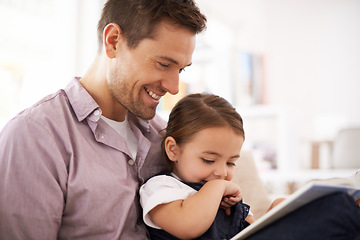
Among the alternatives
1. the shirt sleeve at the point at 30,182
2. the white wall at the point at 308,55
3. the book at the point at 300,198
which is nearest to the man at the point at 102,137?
the shirt sleeve at the point at 30,182

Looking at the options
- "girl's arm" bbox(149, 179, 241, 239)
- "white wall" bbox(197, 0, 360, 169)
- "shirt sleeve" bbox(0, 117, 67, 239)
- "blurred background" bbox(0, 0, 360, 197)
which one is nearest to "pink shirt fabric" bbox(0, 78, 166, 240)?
"shirt sleeve" bbox(0, 117, 67, 239)

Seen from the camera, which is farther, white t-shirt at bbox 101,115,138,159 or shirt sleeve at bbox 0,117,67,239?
white t-shirt at bbox 101,115,138,159

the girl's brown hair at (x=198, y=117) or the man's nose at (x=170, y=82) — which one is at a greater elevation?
the man's nose at (x=170, y=82)

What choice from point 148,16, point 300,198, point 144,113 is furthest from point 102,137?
point 300,198

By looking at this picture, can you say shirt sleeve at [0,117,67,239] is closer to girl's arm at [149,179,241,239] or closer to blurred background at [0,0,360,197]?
girl's arm at [149,179,241,239]

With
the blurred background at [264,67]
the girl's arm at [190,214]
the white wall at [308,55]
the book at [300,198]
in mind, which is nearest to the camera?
the book at [300,198]

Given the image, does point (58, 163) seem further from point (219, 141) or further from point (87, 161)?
point (219, 141)

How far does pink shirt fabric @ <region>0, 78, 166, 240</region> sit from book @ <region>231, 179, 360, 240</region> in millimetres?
390

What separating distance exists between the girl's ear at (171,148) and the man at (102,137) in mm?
67

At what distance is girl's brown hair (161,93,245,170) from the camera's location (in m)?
1.34

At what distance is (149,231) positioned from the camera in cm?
126

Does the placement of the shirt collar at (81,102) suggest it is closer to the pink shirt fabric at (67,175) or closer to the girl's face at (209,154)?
the pink shirt fabric at (67,175)

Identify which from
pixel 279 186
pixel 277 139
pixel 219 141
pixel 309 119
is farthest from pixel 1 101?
pixel 309 119

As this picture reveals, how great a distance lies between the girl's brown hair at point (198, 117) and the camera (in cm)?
134
